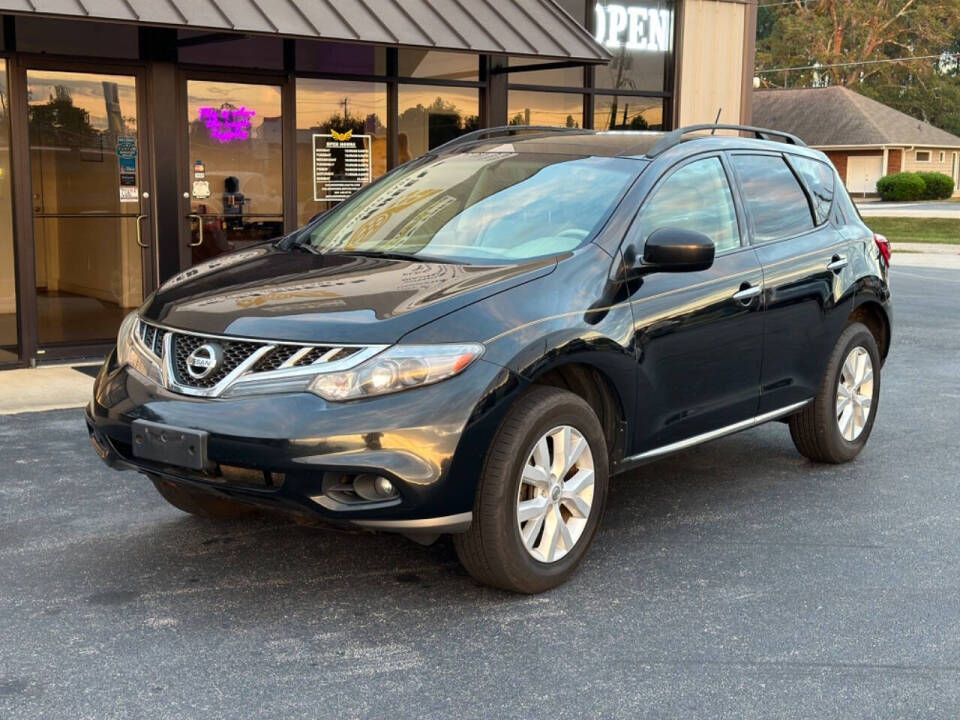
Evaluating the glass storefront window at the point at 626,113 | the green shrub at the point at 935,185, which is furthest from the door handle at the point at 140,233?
the green shrub at the point at 935,185

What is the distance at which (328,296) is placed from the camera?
4.43 meters

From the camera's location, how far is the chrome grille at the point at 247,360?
4.09 metres

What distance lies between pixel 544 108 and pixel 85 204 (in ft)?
17.1

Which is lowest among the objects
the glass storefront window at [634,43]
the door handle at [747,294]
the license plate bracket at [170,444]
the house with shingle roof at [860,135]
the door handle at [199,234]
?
the license plate bracket at [170,444]

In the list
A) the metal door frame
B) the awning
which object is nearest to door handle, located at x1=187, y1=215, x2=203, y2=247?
the metal door frame

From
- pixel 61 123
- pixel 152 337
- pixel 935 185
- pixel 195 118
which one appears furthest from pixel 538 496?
pixel 935 185

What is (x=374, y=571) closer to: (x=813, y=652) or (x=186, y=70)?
(x=813, y=652)

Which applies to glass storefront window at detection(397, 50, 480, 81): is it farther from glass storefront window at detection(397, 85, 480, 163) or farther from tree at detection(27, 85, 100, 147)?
tree at detection(27, 85, 100, 147)

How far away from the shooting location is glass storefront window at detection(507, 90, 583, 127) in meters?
12.8

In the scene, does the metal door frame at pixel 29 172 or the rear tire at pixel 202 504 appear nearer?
the rear tire at pixel 202 504

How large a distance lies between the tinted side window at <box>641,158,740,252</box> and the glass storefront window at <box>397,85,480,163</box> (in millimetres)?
6602

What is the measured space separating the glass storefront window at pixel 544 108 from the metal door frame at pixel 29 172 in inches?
160

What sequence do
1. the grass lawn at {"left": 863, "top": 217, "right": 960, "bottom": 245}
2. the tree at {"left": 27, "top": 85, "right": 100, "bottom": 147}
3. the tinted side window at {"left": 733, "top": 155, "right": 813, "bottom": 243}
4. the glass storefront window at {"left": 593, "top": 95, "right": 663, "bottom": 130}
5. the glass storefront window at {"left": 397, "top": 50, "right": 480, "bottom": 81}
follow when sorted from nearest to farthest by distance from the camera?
the tinted side window at {"left": 733, "top": 155, "right": 813, "bottom": 243} → the tree at {"left": 27, "top": 85, "right": 100, "bottom": 147} → the glass storefront window at {"left": 397, "top": 50, "right": 480, "bottom": 81} → the glass storefront window at {"left": 593, "top": 95, "right": 663, "bottom": 130} → the grass lawn at {"left": 863, "top": 217, "right": 960, "bottom": 245}

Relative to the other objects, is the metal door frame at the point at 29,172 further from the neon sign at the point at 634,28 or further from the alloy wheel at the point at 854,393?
the alloy wheel at the point at 854,393
